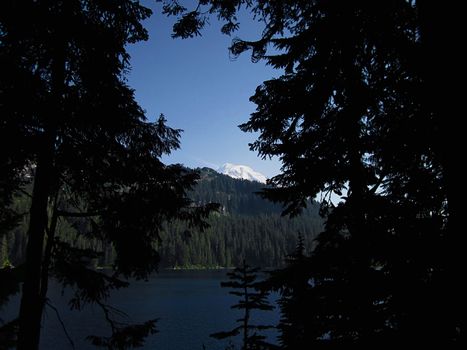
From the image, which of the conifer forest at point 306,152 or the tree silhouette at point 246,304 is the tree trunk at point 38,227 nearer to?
the conifer forest at point 306,152

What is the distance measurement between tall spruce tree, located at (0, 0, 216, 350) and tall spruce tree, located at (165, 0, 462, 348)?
2.29m

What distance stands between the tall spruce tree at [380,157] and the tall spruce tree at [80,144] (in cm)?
229

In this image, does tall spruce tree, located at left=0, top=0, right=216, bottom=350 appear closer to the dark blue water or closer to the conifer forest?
the conifer forest

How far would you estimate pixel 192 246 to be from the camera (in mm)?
164750

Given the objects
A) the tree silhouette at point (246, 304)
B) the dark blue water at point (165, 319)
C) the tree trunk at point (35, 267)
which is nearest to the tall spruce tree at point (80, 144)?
the tree trunk at point (35, 267)

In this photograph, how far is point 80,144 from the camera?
6398 mm

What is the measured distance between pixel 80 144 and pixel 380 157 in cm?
548

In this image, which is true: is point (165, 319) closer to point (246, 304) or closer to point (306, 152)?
point (246, 304)

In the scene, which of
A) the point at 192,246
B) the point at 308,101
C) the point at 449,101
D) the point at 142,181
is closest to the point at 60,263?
the point at 142,181

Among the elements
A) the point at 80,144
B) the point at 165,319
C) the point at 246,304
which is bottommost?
the point at 165,319

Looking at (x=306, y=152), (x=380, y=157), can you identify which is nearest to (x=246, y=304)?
(x=306, y=152)

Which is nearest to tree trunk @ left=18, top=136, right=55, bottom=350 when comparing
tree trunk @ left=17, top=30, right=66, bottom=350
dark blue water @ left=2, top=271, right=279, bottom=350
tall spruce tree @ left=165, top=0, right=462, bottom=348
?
tree trunk @ left=17, top=30, right=66, bottom=350

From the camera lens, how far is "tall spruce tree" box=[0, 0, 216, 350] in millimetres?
5617

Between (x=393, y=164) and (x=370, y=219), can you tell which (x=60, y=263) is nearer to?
(x=370, y=219)
